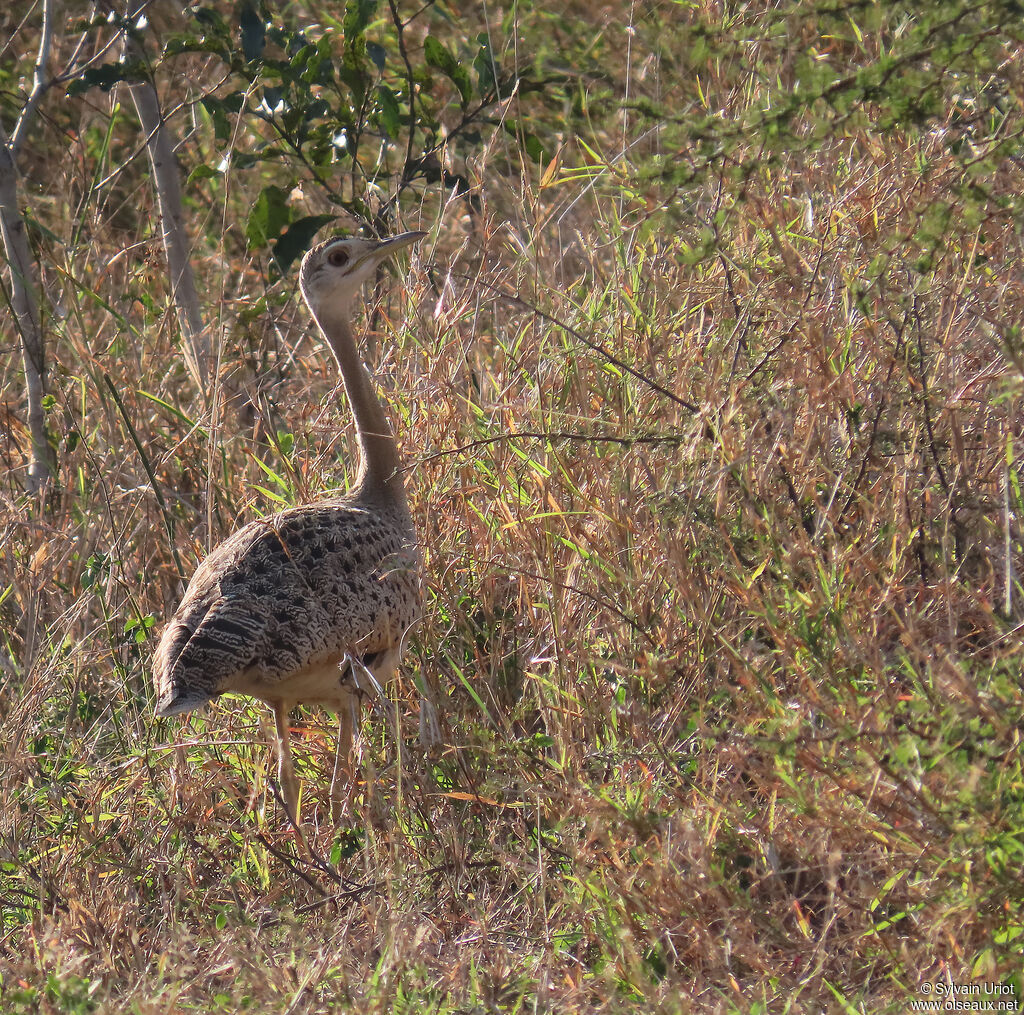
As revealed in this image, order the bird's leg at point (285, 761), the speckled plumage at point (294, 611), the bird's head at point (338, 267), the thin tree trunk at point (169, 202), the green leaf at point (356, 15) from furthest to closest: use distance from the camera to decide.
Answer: the thin tree trunk at point (169, 202)
the green leaf at point (356, 15)
the bird's head at point (338, 267)
the bird's leg at point (285, 761)
the speckled plumage at point (294, 611)

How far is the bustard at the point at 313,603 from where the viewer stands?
12.0 feet

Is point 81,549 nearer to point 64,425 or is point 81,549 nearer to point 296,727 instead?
point 64,425

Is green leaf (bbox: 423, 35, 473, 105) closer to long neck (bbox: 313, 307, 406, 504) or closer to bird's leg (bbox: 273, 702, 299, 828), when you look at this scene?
long neck (bbox: 313, 307, 406, 504)

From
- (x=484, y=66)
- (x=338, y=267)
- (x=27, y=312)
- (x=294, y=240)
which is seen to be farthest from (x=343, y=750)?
(x=484, y=66)

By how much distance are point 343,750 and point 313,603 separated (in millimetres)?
515

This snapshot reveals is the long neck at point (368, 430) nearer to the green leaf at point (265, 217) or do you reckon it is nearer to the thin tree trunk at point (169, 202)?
the green leaf at point (265, 217)

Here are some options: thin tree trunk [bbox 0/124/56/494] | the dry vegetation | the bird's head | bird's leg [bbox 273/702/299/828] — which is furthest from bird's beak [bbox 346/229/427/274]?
bird's leg [bbox 273/702/299/828]

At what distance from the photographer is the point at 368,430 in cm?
454

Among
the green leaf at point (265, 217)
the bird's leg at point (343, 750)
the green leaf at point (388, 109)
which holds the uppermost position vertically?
the green leaf at point (388, 109)

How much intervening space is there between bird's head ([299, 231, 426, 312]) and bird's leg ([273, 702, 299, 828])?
55.2 inches

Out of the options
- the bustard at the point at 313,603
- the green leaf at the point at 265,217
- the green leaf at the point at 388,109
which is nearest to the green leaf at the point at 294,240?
the green leaf at the point at 265,217

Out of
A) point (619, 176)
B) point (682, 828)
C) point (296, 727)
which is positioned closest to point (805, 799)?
point (682, 828)

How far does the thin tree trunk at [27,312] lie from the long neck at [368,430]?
123 cm

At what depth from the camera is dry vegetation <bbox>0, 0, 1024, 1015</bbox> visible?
9.46ft
